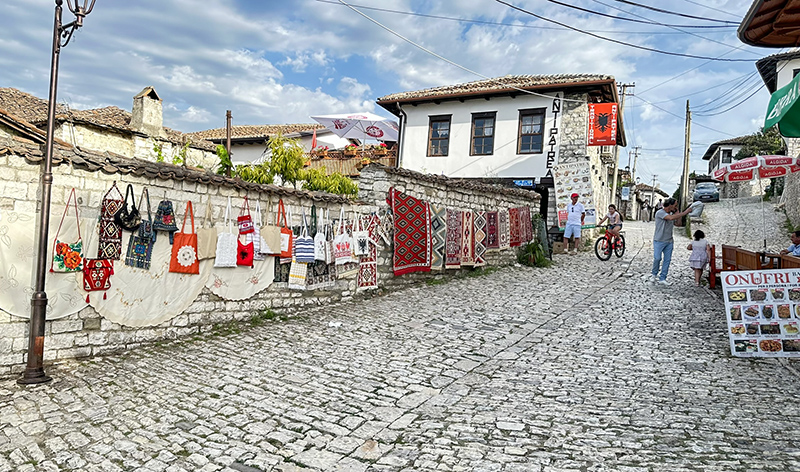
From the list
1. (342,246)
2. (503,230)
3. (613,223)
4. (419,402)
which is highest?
(613,223)

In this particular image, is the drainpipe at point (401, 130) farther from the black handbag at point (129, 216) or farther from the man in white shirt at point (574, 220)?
the black handbag at point (129, 216)

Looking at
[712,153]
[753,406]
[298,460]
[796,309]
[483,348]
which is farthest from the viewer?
[712,153]

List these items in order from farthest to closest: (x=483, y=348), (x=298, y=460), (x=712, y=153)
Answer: (x=712, y=153)
(x=483, y=348)
(x=298, y=460)

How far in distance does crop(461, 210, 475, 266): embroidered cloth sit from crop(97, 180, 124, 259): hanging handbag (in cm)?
718

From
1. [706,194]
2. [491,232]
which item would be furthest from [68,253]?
[706,194]

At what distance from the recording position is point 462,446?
3818 mm

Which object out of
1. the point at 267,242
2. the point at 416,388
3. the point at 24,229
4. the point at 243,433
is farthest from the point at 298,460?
the point at 267,242

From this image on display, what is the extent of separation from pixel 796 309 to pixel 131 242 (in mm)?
7625

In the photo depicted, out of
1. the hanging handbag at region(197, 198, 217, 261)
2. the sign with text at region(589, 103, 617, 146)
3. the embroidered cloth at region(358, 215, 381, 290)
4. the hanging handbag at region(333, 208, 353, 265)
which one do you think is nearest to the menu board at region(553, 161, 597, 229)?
the sign with text at region(589, 103, 617, 146)

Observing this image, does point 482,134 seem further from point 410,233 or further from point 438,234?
point 410,233

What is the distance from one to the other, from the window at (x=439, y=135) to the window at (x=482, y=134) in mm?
1066

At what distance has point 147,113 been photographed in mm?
19875

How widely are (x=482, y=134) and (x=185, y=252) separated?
14.7 m

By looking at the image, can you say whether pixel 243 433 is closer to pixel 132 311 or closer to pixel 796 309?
pixel 132 311
